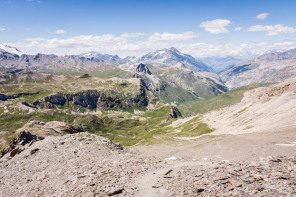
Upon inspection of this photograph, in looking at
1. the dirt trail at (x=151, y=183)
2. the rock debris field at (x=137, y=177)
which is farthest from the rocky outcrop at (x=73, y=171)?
the dirt trail at (x=151, y=183)

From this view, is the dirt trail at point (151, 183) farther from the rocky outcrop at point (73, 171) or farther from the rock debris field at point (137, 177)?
the rocky outcrop at point (73, 171)

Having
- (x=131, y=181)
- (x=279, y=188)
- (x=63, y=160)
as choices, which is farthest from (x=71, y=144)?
(x=279, y=188)

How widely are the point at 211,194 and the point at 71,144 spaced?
44.9 m

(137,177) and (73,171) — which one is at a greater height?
(137,177)

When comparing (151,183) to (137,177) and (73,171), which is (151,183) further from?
(73,171)

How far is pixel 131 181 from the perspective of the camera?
2791 centimetres

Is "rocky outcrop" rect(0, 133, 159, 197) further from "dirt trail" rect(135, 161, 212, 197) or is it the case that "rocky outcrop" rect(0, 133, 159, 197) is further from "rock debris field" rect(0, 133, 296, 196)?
"dirt trail" rect(135, 161, 212, 197)

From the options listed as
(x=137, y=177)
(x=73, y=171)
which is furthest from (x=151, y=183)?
(x=73, y=171)

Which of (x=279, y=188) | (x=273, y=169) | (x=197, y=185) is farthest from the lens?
(x=273, y=169)

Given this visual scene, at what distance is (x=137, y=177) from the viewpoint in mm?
29406

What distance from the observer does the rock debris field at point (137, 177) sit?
69.3 feet

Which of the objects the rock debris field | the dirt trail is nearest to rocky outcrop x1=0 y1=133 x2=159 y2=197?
the rock debris field

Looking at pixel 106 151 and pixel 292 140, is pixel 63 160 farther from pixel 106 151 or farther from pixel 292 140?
pixel 292 140

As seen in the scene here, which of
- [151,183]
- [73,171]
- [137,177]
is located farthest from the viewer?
[73,171]
